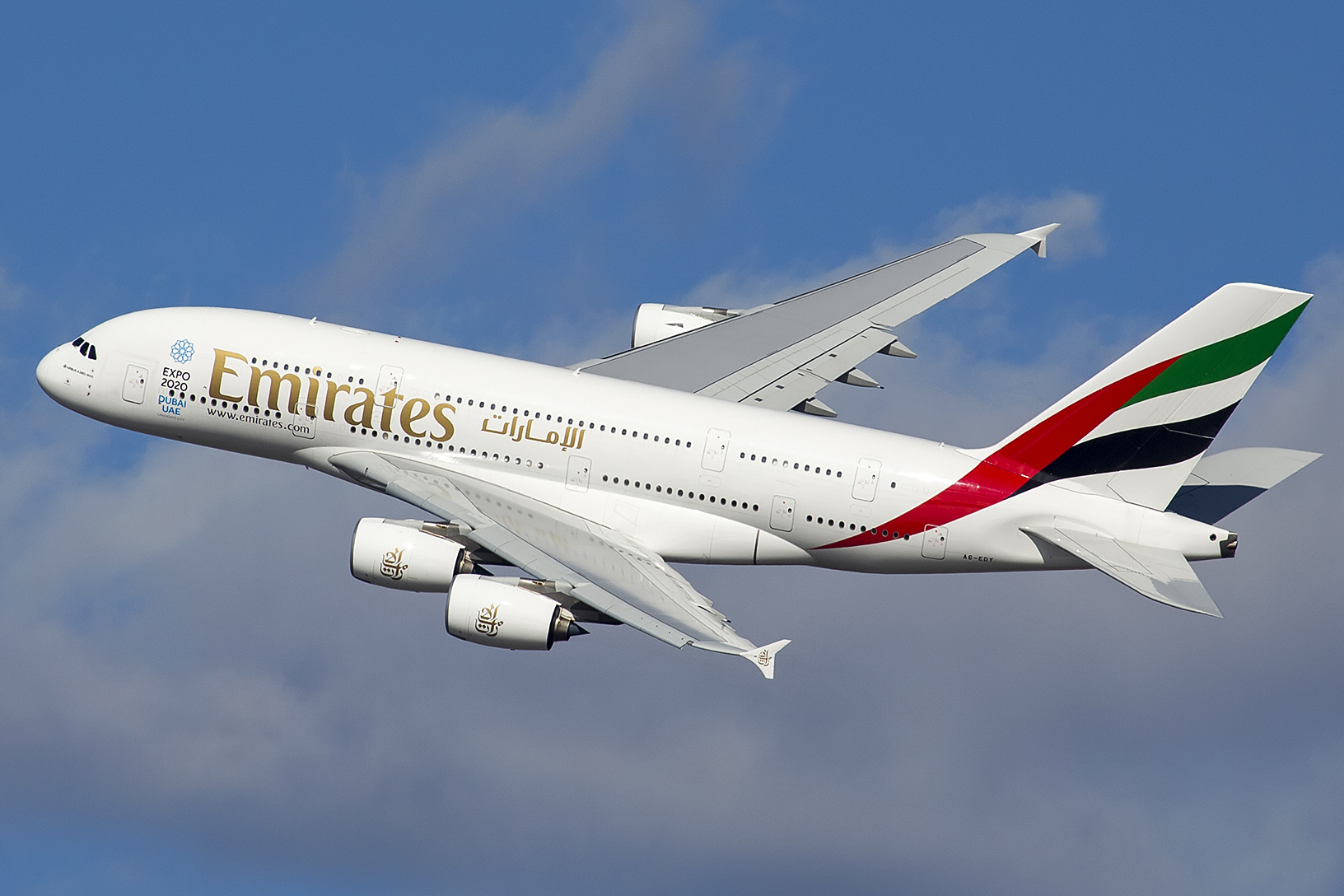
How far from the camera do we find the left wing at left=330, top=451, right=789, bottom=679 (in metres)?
50.6

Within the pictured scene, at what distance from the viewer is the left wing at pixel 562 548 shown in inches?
1993

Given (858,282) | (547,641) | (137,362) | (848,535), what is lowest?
(547,641)

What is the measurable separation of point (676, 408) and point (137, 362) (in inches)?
630

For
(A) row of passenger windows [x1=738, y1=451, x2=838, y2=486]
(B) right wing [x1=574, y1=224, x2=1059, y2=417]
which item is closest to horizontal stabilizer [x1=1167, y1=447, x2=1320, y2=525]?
(A) row of passenger windows [x1=738, y1=451, x2=838, y2=486]

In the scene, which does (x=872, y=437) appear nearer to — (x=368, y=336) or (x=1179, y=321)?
(x=1179, y=321)

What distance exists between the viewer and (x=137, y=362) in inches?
2265

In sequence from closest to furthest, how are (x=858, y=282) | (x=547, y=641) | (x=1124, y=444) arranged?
(x=547, y=641) → (x=1124, y=444) → (x=858, y=282)

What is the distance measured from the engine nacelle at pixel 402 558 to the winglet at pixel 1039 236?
26575 millimetres

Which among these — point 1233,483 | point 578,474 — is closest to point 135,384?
point 578,474

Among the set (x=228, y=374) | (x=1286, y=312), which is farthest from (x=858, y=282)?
(x=228, y=374)

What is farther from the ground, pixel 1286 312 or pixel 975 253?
pixel 975 253

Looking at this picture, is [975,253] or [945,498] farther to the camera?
[975,253]

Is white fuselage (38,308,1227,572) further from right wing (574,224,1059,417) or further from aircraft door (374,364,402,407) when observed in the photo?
right wing (574,224,1059,417)

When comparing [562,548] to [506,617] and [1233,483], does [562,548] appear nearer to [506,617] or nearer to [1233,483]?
[506,617]
